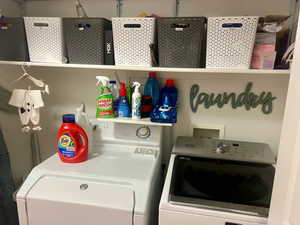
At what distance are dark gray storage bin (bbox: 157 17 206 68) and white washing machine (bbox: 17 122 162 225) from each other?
26.8 inches

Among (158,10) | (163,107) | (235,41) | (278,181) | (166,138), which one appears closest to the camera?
(278,181)

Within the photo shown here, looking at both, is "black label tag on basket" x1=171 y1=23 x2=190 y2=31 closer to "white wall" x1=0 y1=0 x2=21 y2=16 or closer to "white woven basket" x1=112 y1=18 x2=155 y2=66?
"white woven basket" x1=112 y1=18 x2=155 y2=66

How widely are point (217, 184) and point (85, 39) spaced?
1.18m

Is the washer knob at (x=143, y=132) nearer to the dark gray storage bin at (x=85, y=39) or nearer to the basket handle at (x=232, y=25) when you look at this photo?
the dark gray storage bin at (x=85, y=39)

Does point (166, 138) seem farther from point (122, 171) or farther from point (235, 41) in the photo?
point (235, 41)

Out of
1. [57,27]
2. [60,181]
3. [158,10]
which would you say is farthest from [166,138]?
[57,27]

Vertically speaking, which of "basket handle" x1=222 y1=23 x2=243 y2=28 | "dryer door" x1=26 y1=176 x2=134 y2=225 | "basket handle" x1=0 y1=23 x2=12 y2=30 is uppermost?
"basket handle" x1=0 y1=23 x2=12 y2=30

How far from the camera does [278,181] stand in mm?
848

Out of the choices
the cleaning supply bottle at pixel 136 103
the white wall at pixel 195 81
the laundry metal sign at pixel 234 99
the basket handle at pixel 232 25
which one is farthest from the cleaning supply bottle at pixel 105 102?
the basket handle at pixel 232 25

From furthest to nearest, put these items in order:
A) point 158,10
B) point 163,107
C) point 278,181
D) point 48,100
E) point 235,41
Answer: point 48,100 → point 158,10 → point 163,107 → point 235,41 → point 278,181

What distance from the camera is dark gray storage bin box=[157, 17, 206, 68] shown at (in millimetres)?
1261

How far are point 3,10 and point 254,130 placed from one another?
209 cm

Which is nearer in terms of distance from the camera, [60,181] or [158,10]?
[60,181]

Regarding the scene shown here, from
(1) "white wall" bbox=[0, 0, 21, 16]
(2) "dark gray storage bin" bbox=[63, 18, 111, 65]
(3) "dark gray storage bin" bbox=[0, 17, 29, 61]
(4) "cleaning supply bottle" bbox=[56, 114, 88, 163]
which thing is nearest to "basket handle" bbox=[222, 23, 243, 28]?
(2) "dark gray storage bin" bbox=[63, 18, 111, 65]
